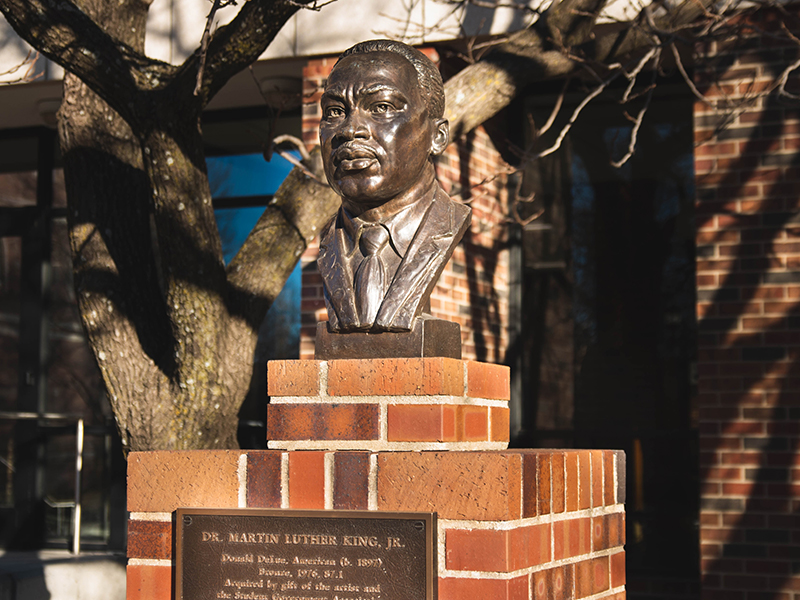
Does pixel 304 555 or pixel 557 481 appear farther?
pixel 557 481

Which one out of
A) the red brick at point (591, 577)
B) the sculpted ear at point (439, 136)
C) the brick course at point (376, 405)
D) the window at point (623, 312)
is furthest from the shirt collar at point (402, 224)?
the window at point (623, 312)

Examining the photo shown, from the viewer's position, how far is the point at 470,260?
6.87 meters

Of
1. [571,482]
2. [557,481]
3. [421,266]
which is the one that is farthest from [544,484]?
[421,266]

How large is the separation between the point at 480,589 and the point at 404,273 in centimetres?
91

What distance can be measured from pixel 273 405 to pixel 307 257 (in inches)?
144

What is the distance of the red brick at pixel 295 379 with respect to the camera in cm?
282

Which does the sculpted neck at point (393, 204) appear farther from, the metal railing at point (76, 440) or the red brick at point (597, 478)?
the metal railing at point (76, 440)

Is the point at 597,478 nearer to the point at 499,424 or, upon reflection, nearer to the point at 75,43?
the point at 499,424

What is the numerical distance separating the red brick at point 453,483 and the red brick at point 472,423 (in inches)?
8.4

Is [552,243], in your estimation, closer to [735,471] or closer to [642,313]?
[642,313]

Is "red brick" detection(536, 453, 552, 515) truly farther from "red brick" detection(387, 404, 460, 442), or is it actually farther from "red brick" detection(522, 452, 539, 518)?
"red brick" detection(387, 404, 460, 442)

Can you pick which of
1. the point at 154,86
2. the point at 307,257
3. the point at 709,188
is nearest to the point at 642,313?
the point at 709,188

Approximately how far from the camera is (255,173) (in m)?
8.16

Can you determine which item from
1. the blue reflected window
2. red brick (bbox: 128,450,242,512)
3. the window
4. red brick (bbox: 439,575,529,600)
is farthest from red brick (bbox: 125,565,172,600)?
the blue reflected window
